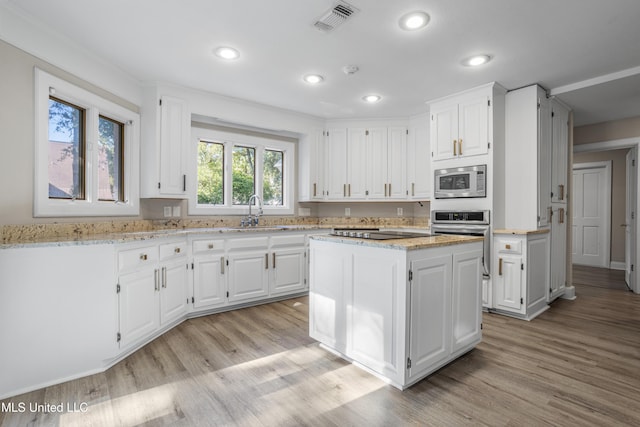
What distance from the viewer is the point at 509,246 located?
11.1 ft

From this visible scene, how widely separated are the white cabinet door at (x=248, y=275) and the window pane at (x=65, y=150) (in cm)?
158

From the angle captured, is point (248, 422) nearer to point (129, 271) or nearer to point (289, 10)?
point (129, 271)

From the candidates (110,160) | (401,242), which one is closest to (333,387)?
(401,242)

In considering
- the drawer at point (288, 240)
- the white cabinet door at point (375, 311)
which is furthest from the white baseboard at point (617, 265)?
the white cabinet door at point (375, 311)

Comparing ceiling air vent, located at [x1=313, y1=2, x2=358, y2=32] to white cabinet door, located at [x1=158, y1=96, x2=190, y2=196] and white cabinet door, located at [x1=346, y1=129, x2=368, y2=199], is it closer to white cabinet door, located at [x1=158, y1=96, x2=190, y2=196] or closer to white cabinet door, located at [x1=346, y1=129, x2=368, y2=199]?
white cabinet door, located at [x1=158, y1=96, x2=190, y2=196]

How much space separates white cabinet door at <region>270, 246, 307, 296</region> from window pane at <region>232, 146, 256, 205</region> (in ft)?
3.50

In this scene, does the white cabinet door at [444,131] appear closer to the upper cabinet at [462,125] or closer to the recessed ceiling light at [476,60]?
the upper cabinet at [462,125]

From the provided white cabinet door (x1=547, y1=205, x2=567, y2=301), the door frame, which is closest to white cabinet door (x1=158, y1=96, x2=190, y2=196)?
white cabinet door (x1=547, y1=205, x2=567, y2=301)

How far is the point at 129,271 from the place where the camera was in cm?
243

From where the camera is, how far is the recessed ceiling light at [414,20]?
2229mm

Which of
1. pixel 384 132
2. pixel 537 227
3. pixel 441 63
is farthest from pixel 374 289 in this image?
pixel 384 132

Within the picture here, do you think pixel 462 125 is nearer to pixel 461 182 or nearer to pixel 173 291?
pixel 461 182

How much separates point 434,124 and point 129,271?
3.67 metres

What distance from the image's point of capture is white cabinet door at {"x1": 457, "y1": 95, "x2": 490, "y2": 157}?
3.54 metres
